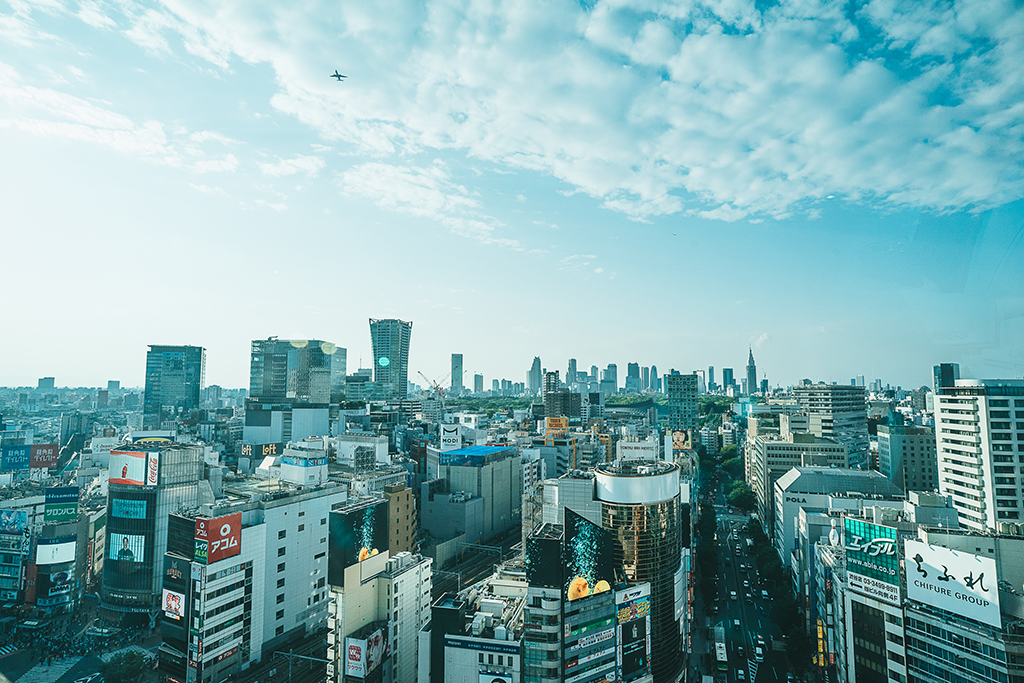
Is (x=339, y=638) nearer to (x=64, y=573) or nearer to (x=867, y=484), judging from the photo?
(x=64, y=573)

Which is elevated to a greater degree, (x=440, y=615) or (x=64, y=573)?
(x=440, y=615)

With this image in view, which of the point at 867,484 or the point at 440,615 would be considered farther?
the point at 867,484

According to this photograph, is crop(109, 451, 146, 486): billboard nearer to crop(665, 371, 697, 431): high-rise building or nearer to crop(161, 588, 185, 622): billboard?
crop(161, 588, 185, 622): billboard

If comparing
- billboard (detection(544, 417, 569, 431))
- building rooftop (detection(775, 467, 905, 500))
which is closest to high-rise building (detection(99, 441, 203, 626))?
building rooftop (detection(775, 467, 905, 500))

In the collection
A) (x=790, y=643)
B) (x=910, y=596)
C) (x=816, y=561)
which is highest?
(x=910, y=596)

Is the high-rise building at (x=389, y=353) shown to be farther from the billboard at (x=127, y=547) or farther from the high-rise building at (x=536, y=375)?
the billboard at (x=127, y=547)

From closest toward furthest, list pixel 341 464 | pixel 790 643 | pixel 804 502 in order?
pixel 790 643, pixel 804 502, pixel 341 464

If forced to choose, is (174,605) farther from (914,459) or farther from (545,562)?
(914,459)

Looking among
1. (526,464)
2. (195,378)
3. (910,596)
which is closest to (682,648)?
(910,596)
